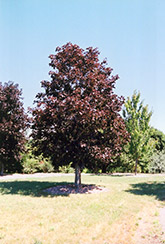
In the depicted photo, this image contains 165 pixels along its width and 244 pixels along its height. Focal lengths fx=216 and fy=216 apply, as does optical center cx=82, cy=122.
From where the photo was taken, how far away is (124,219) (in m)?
6.25

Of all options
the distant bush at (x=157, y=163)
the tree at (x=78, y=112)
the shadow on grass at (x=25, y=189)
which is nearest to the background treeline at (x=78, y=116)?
the tree at (x=78, y=112)

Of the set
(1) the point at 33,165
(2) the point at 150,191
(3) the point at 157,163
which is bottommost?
(2) the point at 150,191

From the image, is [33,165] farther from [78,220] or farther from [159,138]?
[159,138]

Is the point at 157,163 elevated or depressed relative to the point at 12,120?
depressed

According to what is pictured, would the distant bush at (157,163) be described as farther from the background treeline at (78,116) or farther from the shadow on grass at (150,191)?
the background treeline at (78,116)

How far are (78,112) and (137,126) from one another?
13.2 meters

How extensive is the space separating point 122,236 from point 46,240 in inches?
69.1

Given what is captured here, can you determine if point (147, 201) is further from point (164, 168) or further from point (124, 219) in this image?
point (164, 168)

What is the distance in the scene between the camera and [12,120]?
1886cm

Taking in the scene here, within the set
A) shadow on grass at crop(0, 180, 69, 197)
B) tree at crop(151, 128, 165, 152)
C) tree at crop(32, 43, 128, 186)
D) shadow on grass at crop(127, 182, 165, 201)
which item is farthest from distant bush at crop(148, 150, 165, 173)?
shadow on grass at crop(0, 180, 69, 197)

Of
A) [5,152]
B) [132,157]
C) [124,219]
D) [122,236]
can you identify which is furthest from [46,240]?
[132,157]

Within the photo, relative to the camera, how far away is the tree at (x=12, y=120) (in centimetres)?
1836

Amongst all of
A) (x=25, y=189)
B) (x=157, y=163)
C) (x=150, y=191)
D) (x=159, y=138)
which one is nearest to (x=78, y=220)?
(x=25, y=189)

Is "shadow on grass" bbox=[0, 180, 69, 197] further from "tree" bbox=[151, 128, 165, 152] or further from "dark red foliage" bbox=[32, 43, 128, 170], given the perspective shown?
"tree" bbox=[151, 128, 165, 152]
